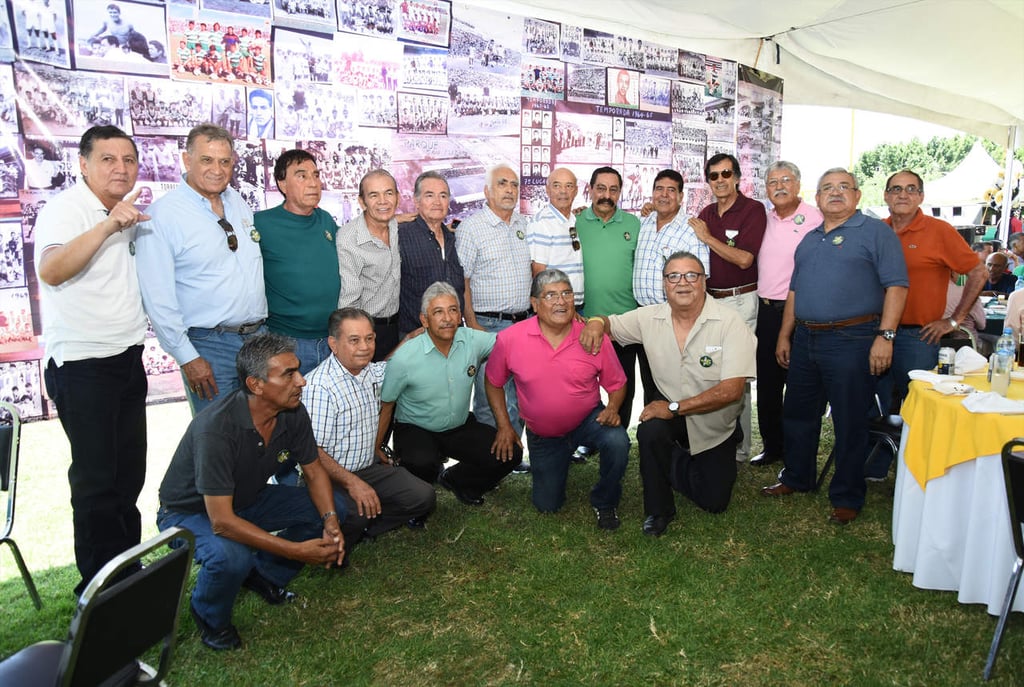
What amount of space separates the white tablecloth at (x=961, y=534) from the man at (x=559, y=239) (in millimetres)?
2117

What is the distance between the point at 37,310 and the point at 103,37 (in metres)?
1.97

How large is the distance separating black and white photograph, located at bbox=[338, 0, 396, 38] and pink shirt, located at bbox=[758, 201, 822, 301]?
359 cm

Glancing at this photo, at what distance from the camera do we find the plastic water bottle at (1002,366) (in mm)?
3197

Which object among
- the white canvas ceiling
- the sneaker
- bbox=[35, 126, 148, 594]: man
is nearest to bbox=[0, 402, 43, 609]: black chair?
bbox=[35, 126, 148, 594]: man

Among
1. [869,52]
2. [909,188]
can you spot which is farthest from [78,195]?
[869,52]

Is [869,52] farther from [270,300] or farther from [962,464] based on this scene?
[270,300]

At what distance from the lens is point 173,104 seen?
5379 mm

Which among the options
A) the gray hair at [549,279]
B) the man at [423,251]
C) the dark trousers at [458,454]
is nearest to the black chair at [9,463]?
the dark trousers at [458,454]

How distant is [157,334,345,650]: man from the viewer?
8.83ft

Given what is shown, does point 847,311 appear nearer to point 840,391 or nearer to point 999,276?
point 840,391

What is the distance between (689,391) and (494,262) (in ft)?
4.56

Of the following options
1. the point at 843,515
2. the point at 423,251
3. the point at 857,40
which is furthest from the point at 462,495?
the point at 857,40

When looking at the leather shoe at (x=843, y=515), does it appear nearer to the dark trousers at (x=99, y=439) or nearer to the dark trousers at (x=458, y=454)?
the dark trousers at (x=458, y=454)

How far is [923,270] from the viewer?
13.9 feet
